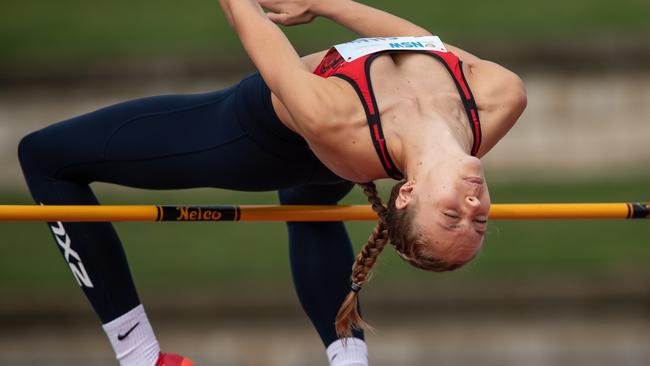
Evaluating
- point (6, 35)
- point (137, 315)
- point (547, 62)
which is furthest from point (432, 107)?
point (6, 35)

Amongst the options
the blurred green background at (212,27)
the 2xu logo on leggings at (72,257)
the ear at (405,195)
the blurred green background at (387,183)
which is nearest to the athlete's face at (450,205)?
the ear at (405,195)

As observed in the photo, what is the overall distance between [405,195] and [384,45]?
59 cm

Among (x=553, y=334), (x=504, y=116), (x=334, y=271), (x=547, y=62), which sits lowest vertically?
(x=553, y=334)

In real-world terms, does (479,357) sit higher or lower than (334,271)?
lower

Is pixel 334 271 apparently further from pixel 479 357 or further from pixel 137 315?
pixel 479 357

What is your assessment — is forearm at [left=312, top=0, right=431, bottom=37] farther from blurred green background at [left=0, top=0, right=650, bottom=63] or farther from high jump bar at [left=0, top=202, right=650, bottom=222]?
blurred green background at [left=0, top=0, right=650, bottom=63]

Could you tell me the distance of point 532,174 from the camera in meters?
9.90

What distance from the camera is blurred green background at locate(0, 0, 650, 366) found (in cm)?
861

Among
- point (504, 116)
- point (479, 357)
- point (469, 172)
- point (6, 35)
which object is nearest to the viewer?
point (469, 172)

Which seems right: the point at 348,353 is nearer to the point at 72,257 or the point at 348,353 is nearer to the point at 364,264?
the point at 364,264

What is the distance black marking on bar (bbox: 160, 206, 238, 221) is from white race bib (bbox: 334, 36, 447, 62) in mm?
808

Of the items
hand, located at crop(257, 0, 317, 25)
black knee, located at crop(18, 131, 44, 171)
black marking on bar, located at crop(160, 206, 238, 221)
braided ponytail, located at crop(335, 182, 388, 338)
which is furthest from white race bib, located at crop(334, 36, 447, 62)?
black knee, located at crop(18, 131, 44, 171)

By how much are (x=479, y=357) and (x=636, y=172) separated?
220 cm

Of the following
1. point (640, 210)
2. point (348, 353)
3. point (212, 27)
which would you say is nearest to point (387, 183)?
point (212, 27)
